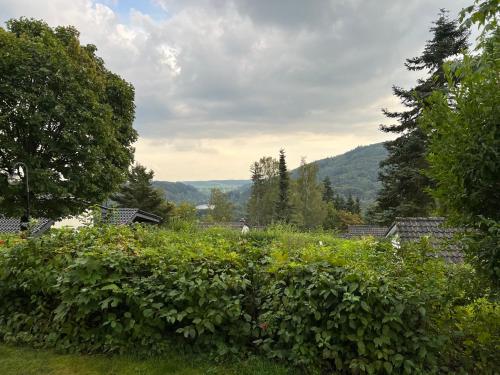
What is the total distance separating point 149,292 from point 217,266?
0.80m

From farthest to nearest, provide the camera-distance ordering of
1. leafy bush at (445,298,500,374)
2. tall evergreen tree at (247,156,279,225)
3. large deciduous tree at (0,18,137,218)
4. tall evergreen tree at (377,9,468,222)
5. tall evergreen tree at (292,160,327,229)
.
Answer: tall evergreen tree at (247,156,279,225), tall evergreen tree at (292,160,327,229), tall evergreen tree at (377,9,468,222), large deciduous tree at (0,18,137,218), leafy bush at (445,298,500,374)

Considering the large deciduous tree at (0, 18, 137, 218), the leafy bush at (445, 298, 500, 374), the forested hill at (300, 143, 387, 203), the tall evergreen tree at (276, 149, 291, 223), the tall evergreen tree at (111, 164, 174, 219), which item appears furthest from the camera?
the forested hill at (300, 143, 387, 203)

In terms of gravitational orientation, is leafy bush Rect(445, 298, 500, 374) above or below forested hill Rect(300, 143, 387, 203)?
below

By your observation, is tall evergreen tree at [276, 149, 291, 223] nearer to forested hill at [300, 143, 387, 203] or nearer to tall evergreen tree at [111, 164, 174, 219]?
tall evergreen tree at [111, 164, 174, 219]

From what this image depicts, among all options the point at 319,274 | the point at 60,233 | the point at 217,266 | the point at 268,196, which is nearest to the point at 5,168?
the point at 60,233

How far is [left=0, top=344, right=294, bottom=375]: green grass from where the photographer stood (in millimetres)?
3400

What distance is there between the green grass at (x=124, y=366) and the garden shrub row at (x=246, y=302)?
142 millimetres

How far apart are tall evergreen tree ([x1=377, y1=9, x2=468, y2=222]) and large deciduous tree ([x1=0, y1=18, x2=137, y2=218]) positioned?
54.3ft

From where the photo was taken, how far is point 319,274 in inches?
133

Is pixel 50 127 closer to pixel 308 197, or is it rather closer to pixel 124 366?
pixel 124 366

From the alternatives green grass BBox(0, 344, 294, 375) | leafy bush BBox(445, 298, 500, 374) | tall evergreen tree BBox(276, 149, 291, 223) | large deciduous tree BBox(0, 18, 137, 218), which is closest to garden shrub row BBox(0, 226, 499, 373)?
leafy bush BBox(445, 298, 500, 374)

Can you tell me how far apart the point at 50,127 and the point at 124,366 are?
472 inches

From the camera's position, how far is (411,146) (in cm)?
2097

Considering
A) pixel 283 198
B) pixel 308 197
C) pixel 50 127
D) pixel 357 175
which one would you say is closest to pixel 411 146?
pixel 50 127
